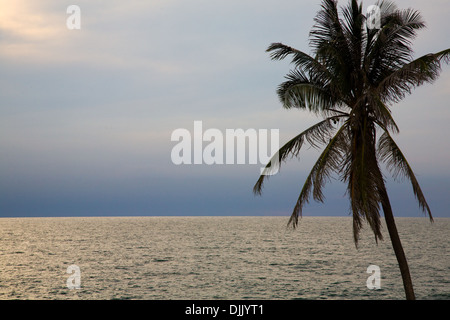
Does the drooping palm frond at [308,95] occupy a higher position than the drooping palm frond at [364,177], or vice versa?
the drooping palm frond at [308,95]

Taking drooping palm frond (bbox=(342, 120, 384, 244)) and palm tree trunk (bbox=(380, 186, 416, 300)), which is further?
palm tree trunk (bbox=(380, 186, 416, 300))

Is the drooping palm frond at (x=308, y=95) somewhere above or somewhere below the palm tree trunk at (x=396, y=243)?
above

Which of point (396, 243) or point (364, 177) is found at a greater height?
point (364, 177)

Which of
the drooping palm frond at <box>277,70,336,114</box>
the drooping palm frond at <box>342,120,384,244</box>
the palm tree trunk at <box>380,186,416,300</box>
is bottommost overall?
the palm tree trunk at <box>380,186,416,300</box>

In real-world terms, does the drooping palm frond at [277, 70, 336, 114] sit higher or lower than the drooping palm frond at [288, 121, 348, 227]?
higher

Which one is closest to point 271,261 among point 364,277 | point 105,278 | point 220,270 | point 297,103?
point 220,270

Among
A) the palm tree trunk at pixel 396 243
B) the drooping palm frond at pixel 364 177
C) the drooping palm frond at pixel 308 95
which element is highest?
the drooping palm frond at pixel 308 95

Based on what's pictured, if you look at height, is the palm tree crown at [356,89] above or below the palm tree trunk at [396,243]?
above

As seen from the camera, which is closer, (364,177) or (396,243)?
(364,177)

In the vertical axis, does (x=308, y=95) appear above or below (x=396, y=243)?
above

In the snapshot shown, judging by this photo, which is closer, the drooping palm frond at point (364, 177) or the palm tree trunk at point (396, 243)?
the drooping palm frond at point (364, 177)

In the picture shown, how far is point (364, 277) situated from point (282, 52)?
30.8m
